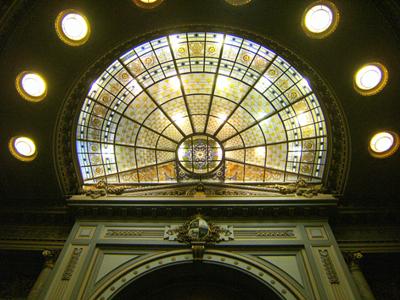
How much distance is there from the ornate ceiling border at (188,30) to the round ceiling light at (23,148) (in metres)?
0.74

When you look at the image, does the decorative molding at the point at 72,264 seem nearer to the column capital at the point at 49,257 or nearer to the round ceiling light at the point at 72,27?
the column capital at the point at 49,257

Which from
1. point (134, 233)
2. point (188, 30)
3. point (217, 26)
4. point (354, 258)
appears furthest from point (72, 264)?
point (354, 258)

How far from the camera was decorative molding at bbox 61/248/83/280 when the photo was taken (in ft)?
27.4

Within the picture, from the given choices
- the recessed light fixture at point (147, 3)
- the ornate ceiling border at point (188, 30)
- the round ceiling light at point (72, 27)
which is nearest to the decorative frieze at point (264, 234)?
the ornate ceiling border at point (188, 30)

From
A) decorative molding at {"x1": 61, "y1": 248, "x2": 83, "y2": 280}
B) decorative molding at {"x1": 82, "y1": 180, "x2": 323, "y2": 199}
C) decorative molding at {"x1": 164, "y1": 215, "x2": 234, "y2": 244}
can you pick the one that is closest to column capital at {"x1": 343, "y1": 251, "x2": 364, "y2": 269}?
decorative molding at {"x1": 82, "y1": 180, "x2": 323, "y2": 199}

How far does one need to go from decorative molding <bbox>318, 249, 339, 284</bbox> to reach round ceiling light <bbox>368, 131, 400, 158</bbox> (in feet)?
11.8

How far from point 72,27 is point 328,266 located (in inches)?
384

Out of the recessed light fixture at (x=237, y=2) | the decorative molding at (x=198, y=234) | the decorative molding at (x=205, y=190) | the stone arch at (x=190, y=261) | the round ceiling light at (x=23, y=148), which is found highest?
the recessed light fixture at (x=237, y=2)

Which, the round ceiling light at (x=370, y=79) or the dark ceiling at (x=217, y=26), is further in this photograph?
the round ceiling light at (x=370, y=79)

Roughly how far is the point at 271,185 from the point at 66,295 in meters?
7.09

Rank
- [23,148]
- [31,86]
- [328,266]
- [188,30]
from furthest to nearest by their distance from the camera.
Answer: [23,148], [31,86], [188,30], [328,266]

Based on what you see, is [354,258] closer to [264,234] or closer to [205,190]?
[264,234]

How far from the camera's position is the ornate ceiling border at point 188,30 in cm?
932

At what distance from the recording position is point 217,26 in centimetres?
916
